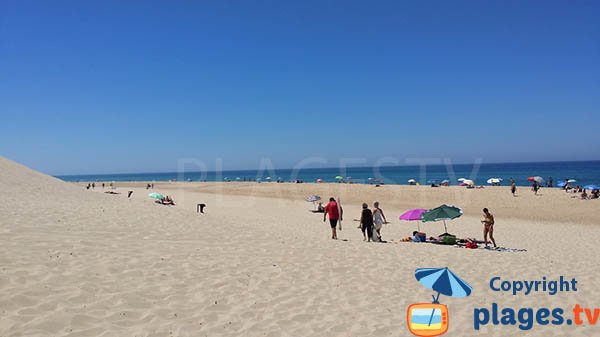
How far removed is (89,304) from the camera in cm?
563

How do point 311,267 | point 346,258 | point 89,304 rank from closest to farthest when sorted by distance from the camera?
point 89,304
point 311,267
point 346,258

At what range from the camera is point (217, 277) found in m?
7.49

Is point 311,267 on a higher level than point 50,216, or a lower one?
lower

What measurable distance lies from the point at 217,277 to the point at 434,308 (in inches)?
168

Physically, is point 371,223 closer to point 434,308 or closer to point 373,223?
point 373,223

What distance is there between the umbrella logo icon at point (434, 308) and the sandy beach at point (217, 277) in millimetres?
169

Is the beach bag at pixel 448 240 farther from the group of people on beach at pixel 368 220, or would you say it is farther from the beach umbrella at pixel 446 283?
the beach umbrella at pixel 446 283

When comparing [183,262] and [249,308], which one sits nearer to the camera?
[249,308]

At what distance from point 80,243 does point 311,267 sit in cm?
544

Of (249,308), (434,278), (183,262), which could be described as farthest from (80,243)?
(434,278)

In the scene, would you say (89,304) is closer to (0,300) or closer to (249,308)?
(0,300)

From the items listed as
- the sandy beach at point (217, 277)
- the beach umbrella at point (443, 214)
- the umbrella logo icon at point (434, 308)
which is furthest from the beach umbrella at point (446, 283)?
the beach umbrella at point (443, 214)

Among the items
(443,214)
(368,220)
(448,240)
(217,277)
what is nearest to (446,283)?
(217,277)

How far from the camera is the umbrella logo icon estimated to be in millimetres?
6004
